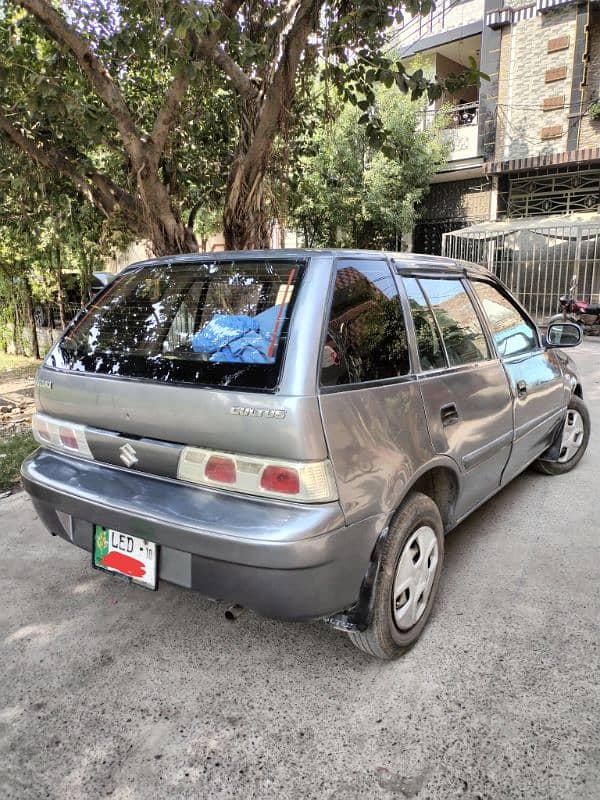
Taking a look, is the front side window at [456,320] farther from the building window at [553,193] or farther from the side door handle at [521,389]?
the building window at [553,193]

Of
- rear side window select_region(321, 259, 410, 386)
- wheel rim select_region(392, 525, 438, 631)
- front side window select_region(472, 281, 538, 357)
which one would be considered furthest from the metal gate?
wheel rim select_region(392, 525, 438, 631)

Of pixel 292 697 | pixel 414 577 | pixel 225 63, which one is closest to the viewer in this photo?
pixel 292 697

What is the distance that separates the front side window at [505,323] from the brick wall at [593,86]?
42.9ft

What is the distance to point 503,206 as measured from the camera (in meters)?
15.7

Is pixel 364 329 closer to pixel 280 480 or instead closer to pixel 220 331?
pixel 220 331

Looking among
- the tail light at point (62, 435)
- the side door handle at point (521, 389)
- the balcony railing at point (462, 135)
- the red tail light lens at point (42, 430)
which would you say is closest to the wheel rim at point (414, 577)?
the side door handle at point (521, 389)

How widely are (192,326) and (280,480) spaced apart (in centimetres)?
87

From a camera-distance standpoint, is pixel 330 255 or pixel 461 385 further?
pixel 461 385

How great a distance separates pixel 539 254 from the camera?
47.0 ft

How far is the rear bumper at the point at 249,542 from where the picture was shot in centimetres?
185

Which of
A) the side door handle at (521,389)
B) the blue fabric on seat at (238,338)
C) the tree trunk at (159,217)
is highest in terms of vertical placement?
the tree trunk at (159,217)

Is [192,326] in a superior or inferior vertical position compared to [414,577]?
superior

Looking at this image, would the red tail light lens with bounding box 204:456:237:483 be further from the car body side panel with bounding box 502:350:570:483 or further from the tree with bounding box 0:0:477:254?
the tree with bounding box 0:0:477:254

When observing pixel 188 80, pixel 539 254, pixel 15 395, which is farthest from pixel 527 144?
pixel 15 395
